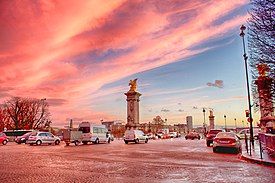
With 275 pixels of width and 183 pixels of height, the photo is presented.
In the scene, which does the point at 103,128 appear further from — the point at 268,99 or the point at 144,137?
the point at 268,99

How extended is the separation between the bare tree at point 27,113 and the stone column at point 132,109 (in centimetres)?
3069

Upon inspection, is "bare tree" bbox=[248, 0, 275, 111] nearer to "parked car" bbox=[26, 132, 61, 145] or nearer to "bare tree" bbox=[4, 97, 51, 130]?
"parked car" bbox=[26, 132, 61, 145]

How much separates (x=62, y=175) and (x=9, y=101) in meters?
77.9

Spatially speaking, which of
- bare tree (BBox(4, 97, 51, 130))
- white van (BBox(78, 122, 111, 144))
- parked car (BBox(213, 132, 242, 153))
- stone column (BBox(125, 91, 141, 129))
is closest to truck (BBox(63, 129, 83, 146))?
white van (BBox(78, 122, 111, 144))

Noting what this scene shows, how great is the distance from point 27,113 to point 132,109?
110 feet

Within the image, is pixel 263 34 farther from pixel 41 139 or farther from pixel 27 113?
pixel 27 113

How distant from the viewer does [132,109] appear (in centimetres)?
6725

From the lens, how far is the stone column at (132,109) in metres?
67.1

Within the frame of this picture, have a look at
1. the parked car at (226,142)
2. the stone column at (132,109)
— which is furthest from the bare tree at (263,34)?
the stone column at (132,109)

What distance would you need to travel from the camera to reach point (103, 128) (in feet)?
143

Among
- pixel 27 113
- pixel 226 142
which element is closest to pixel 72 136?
pixel 226 142

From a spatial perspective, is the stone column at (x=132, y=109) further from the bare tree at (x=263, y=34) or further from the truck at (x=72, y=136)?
the bare tree at (x=263, y=34)

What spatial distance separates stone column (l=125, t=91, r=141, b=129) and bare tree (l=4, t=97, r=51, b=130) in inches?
1208

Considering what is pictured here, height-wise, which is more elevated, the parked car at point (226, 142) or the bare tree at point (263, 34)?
the bare tree at point (263, 34)
